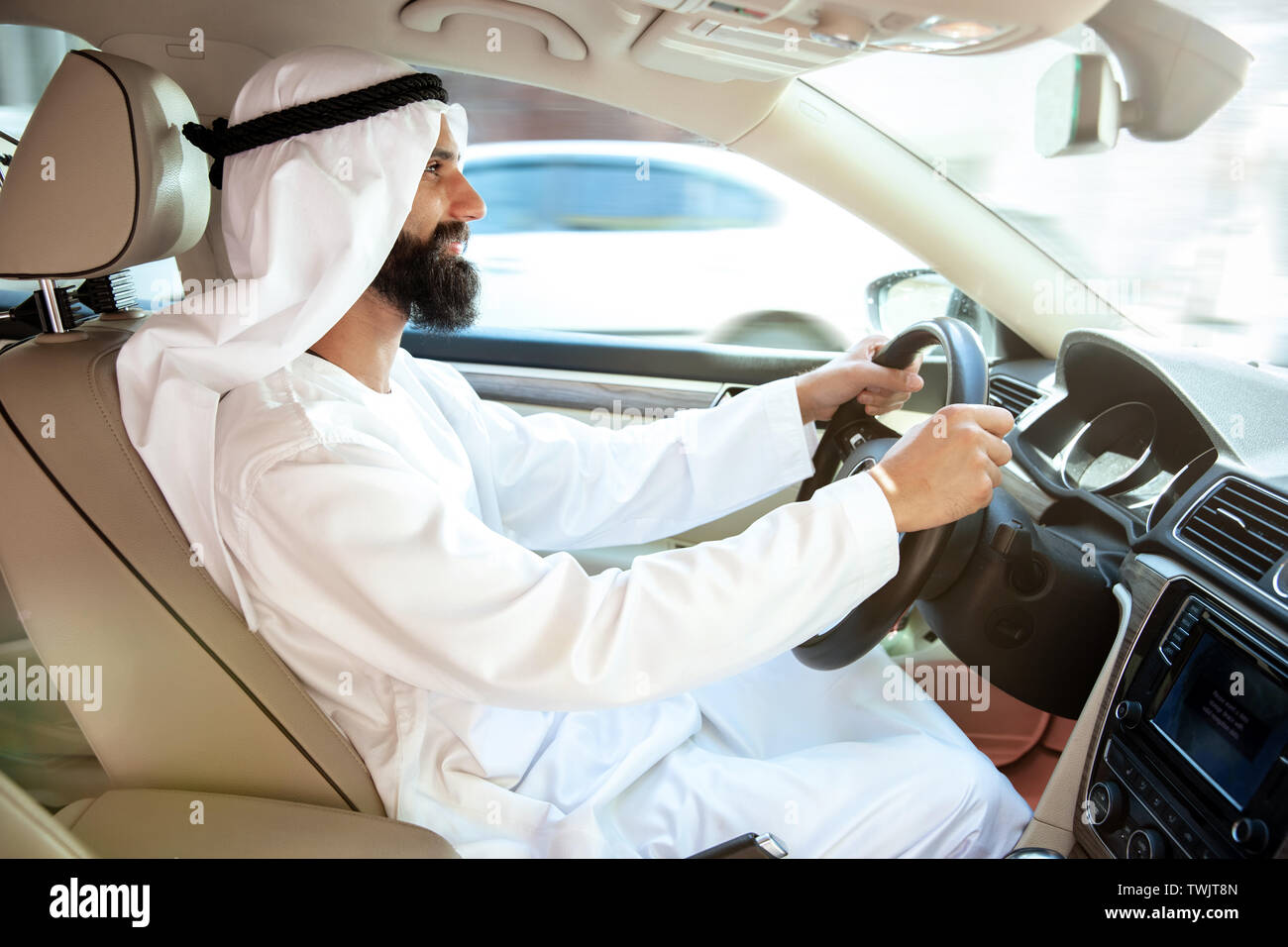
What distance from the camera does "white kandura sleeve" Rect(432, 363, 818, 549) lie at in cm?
184

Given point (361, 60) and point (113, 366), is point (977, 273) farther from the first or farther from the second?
point (113, 366)

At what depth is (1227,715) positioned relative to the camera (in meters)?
1.18

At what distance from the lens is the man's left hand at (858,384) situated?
1705 millimetres

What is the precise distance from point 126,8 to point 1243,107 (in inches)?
79.2

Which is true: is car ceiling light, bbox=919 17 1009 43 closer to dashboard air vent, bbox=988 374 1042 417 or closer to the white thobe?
the white thobe

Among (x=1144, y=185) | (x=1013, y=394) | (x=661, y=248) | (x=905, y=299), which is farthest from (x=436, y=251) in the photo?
(x=1144, y=185)

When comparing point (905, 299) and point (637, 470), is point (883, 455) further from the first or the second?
point (905, 299)

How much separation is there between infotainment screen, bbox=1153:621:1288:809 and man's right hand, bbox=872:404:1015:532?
0.32m

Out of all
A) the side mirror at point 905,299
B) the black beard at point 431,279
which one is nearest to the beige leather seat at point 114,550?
the black beard at point 431,279

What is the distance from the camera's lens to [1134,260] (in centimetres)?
229

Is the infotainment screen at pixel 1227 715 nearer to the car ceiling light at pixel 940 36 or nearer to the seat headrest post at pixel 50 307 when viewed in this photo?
the car ceiling light at pixel 940 36

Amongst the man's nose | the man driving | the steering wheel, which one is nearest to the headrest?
the man driving

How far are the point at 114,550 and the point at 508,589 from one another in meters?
0.46
